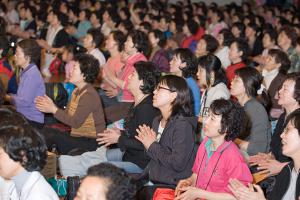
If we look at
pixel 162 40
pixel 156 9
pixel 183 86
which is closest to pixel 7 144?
pixel 183 86

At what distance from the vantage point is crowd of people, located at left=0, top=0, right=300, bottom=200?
9.02 ft

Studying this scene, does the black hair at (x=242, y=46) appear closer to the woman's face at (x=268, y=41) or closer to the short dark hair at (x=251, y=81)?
the woman's face at (x=268, y=41)

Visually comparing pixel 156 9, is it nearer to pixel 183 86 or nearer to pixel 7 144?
pixel 183 86

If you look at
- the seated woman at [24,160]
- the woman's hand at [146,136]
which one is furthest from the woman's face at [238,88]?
the seated woman at [24,160]

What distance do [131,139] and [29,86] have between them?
4.29 ft

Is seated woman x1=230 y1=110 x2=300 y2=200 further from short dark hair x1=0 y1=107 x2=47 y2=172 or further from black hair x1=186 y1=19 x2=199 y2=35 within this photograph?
black hair x1=186 y1=19 x2=199 y2=35

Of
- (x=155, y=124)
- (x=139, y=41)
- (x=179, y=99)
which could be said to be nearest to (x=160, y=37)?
(x=139, y=41)

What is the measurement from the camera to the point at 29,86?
5.00 meters

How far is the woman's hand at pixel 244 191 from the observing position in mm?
3037

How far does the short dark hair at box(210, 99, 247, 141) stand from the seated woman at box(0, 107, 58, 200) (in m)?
1.06

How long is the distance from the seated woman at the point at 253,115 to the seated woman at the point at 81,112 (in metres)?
1.06

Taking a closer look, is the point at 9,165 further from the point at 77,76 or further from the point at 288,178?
the point at 77,76

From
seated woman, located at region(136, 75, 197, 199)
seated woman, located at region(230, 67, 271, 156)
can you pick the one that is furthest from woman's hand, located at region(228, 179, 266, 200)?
seated woman, located at region(230, 67, 271, 156)

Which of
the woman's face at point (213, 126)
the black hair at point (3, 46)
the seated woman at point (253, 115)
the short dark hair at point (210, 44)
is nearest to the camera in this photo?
the woman's face at point (213, 126)
